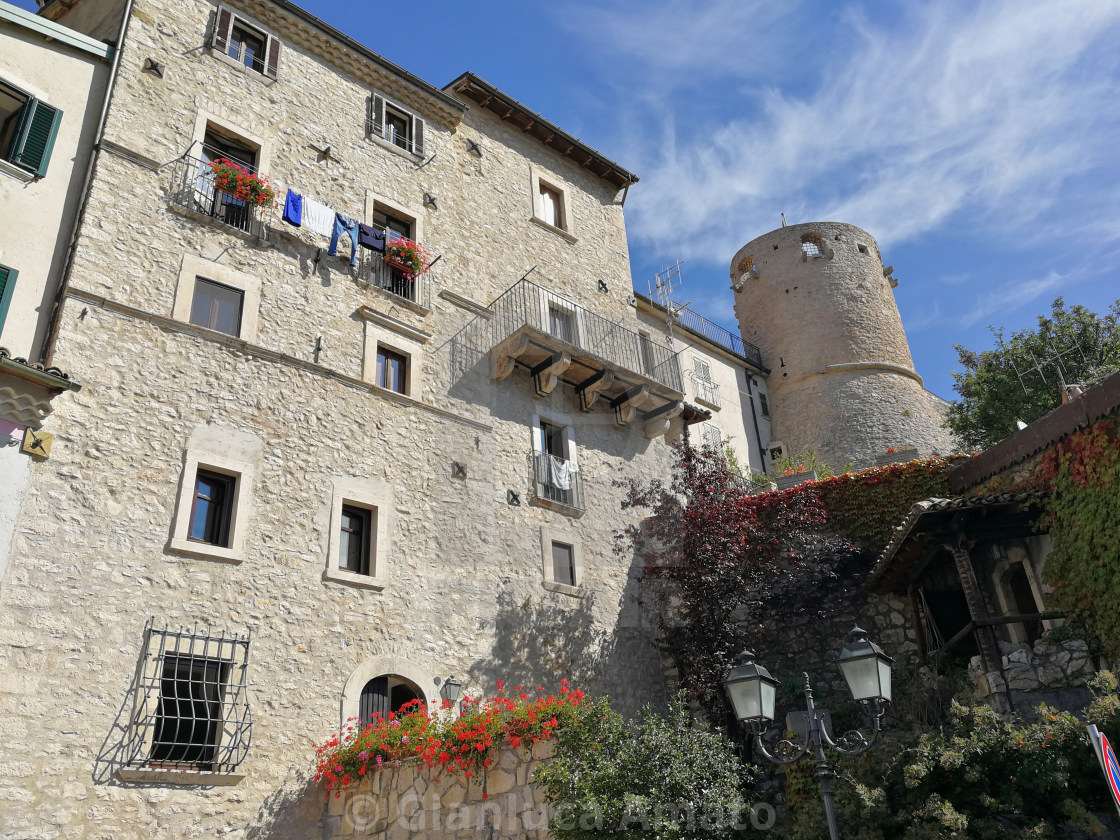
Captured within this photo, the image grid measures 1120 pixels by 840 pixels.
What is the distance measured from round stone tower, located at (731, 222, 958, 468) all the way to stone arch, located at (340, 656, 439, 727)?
17108mm

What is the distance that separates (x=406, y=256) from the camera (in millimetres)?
16984

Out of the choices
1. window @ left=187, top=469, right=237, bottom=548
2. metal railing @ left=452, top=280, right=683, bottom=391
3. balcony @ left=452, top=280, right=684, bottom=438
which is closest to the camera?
window @ left=187, top=469, right=237, bottom=548

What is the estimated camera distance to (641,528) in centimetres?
1820

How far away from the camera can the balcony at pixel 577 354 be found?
1753 cm

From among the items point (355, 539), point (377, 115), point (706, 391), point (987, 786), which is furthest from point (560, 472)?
point (987, 786)

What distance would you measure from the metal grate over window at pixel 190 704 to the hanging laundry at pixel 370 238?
304 inches

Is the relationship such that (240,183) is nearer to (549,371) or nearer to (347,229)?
(347,229)

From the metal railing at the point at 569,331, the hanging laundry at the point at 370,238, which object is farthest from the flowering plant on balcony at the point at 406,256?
the metal railing at the point at 569,331

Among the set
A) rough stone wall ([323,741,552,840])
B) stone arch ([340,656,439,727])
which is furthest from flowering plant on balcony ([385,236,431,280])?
rough stone wall ([323,741,552,840])

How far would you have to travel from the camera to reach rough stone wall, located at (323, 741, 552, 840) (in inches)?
387

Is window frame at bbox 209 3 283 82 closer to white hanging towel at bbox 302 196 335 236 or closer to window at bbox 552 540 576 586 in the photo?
white hanging towel at bbox 302 196 335 236

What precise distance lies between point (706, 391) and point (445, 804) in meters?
16.9

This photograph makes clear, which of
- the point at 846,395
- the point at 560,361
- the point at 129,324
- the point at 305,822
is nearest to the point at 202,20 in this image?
the point at 129,324

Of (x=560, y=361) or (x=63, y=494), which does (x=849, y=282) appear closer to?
(x=560, y=361)
